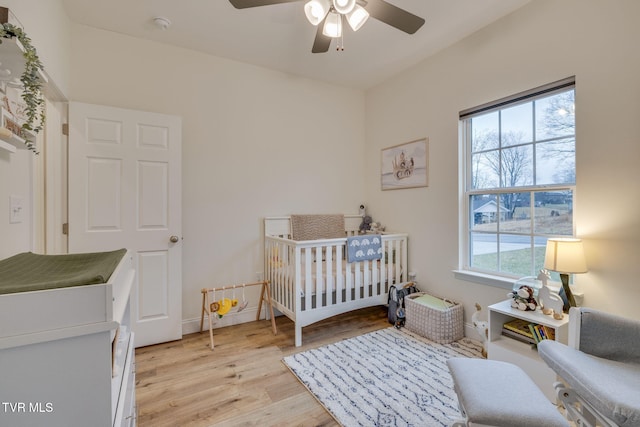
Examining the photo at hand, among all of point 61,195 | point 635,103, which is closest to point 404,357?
point 635,103

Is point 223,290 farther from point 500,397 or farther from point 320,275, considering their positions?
point 500,397

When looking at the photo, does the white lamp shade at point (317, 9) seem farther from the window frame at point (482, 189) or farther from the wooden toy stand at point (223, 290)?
the wooden toy stand at point (223, 290)

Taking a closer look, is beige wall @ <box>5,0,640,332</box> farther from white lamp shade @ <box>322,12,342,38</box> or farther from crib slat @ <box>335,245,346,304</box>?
white lamp shade @ <box>322,12,342,38</box>

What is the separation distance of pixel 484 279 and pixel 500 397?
1367mm

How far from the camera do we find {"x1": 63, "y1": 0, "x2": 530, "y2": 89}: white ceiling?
205 cm

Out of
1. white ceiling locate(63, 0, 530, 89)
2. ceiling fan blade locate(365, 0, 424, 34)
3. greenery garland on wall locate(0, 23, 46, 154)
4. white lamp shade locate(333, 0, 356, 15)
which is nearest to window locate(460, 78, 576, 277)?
white ceiling locate(63, 0, 530, 89)

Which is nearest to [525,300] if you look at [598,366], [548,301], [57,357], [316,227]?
[548,301]

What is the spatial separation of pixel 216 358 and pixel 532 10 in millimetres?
3412

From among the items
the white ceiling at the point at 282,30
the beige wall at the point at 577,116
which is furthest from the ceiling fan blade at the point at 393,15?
the beige wall at the point at 577,116

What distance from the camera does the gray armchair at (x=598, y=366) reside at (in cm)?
105

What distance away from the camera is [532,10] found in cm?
201

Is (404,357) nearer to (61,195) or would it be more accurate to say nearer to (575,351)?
(575,351)

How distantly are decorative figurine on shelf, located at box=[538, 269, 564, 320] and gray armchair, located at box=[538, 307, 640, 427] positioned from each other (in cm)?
36

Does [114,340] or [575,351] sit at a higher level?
[114,340]
